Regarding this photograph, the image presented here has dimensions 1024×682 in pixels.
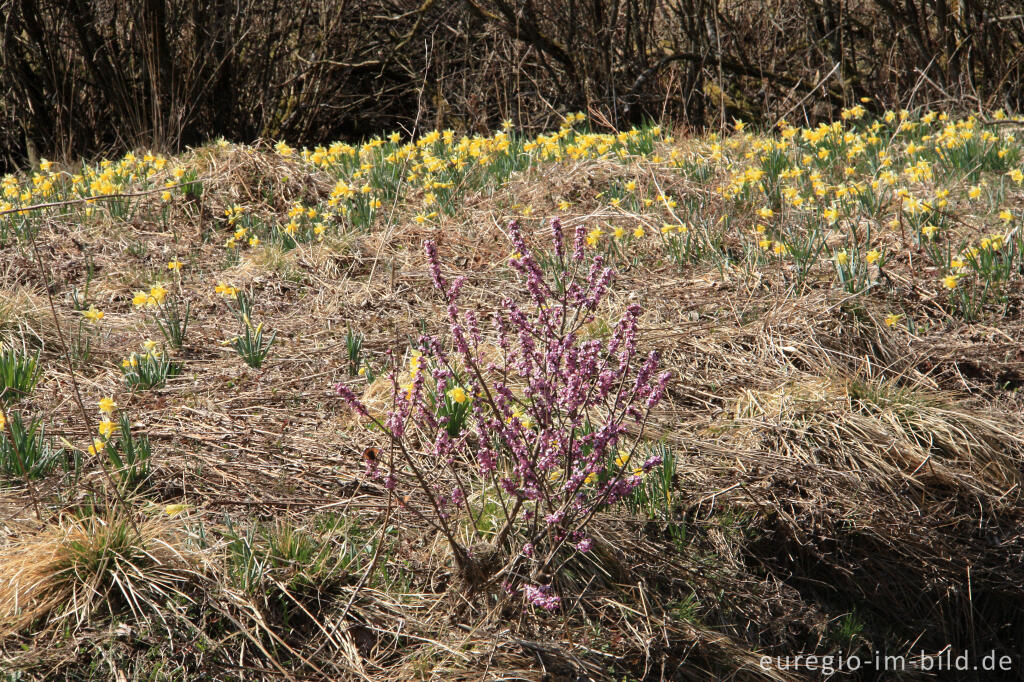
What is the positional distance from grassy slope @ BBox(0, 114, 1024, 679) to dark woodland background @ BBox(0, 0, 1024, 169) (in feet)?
10.2

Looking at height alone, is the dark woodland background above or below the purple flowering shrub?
above

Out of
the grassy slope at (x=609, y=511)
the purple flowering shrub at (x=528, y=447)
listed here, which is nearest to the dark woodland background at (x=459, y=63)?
the grassy slope at (x=609, y=511)

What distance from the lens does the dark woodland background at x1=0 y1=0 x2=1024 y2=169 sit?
24.7 ft

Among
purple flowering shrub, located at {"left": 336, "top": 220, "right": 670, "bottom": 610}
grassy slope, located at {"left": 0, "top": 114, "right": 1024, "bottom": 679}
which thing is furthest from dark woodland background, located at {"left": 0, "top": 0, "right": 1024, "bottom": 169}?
purple flowering shrub, located at {"left": 336, "top": 220, "right": 670, "bottom": 610}

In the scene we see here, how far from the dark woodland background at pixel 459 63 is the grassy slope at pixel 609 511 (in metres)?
3.11

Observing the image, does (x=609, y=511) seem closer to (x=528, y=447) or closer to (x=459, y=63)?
(x=528, y=447)

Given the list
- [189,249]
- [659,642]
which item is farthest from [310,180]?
[659,642]

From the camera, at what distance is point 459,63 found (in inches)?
382

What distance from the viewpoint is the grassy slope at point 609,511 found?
2.23 m

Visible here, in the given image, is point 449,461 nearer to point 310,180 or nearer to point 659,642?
point 659,642

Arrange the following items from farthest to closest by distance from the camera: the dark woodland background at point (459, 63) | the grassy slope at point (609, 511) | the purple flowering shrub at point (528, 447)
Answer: the dark woodland background at point (459, 63)
the grassy slope at point (609, 511)
the purple flowering shrub at point (528, 447)

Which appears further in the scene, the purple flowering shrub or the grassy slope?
the grassy slope

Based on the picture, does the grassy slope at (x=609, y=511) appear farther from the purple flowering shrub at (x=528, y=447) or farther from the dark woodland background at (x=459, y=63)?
the dark woodland background at (x=459, y=63)

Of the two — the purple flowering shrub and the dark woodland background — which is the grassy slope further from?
the dark woodland background
